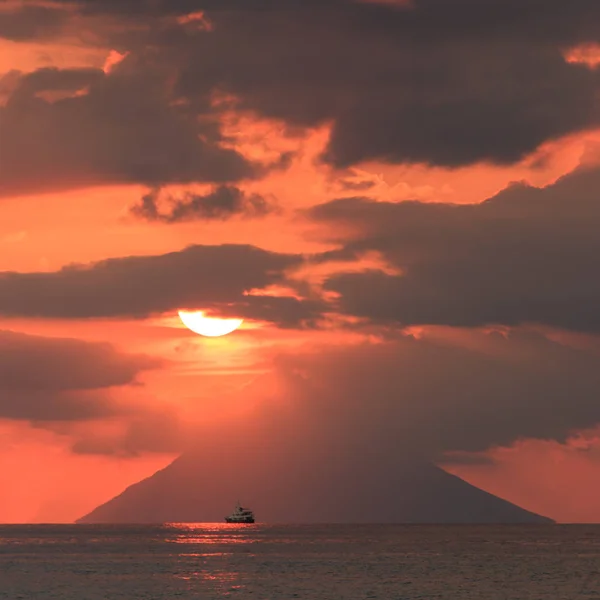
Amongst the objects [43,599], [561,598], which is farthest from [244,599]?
[561,598]

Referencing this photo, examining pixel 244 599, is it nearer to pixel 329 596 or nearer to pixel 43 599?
pixel 329 596

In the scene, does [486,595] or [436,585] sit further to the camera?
[436,585]

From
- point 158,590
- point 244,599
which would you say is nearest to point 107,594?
point 158,590

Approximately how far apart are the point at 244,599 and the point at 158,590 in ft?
66.8

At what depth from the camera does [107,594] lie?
18112 cm

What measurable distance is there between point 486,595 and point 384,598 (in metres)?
15.7

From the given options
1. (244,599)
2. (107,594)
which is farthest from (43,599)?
(244,599)

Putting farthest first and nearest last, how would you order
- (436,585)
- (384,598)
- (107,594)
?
(436,585)
(107,594)
(384,598)

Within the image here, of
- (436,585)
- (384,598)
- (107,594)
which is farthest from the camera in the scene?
(436,585)

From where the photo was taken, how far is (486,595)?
176375 millimetres

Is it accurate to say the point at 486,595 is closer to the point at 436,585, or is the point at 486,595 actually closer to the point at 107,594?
the point at 436,585

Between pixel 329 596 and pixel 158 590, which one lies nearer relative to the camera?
pixel 329 596

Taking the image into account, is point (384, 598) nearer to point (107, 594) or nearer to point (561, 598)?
point (561, 598)

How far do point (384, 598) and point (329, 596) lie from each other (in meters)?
8.50
